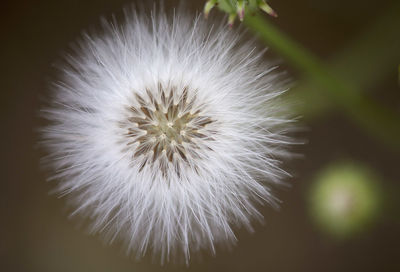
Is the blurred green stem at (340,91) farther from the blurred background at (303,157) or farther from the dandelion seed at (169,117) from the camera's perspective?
the dandelion seed at (169,117)

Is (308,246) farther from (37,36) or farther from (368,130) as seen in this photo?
(37,36)

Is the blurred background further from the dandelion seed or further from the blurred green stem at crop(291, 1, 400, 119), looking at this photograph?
the dandelion seed

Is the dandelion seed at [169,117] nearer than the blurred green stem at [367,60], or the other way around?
the dandelion seed at [169,117]

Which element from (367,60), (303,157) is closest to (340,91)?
(367,60)

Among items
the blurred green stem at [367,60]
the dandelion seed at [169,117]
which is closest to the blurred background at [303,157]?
the blurred green stem at [367,60]

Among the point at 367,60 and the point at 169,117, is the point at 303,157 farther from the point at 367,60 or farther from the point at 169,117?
the point at 169,117

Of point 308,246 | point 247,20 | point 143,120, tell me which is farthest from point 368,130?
point 143,120

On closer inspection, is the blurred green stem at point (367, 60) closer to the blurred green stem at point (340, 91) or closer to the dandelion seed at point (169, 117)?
the blurred green stem at point (340, 91)
